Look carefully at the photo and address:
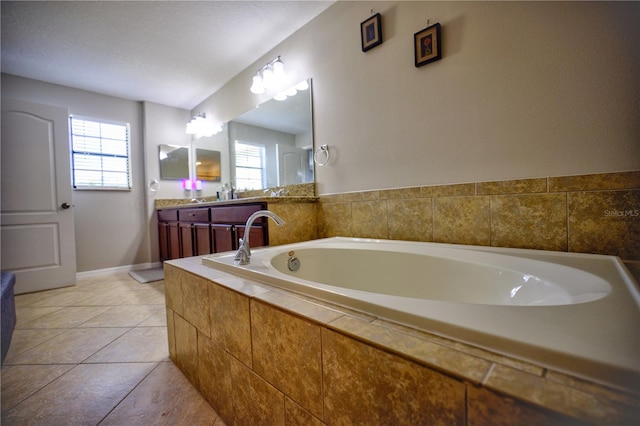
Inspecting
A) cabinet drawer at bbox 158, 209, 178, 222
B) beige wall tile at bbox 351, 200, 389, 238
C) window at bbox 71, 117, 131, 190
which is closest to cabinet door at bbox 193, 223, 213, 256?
cabinet drawer at bbox 158, 209, 178, 222

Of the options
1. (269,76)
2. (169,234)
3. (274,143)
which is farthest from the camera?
(169,234)

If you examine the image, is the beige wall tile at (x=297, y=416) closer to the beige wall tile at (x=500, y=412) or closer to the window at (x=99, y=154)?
the beige wall tile at (x=500, y=412)

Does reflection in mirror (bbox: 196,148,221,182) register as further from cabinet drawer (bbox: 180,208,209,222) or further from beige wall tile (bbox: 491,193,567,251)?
beige wall tile (bbox: 491,193,567,251)

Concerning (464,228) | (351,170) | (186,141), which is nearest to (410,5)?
(351,170)

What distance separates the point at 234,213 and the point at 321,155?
0.80 m

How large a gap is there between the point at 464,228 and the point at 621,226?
0.54 meters

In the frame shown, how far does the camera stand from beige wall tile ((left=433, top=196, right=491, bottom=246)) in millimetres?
1334

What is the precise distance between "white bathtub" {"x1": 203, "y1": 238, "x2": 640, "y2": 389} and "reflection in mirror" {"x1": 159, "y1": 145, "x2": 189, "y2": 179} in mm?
2903

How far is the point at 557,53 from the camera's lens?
112cm

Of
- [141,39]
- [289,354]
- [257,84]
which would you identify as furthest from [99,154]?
[289,354]

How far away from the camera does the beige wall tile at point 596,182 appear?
999mm

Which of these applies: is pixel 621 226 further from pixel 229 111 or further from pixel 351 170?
pixel 229 111

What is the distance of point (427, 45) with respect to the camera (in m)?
1.48

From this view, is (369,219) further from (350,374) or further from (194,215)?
(194,215)
